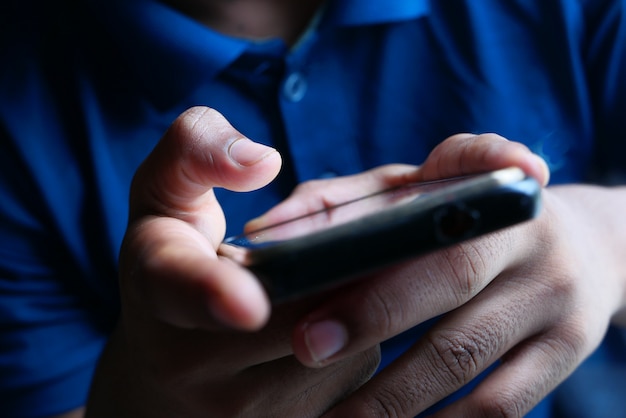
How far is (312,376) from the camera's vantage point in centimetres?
32

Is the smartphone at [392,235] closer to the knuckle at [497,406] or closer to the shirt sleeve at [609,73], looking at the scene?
the knuckle at [497,406]

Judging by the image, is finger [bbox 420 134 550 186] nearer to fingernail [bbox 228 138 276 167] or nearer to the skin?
the skin

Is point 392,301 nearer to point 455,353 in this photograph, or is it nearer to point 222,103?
point 455,353

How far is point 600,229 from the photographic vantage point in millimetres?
469

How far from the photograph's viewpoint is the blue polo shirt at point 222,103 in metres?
0.52

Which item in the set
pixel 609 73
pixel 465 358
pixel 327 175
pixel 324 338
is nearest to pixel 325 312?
pixel 324 338

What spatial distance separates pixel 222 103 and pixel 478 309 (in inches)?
12.4

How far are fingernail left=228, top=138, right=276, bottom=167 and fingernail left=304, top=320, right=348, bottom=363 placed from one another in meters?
0.10

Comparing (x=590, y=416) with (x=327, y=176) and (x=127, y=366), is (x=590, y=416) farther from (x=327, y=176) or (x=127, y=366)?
(x=127, y=366)

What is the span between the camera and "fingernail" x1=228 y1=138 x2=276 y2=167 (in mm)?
318

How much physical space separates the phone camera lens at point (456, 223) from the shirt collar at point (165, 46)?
360mm

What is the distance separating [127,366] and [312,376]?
0.14m

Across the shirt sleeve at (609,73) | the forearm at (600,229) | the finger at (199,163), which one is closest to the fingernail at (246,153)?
the finger at (199,163)

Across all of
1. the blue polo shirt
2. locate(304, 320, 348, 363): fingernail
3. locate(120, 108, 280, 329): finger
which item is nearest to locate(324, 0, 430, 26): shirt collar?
the blue polo shirt
